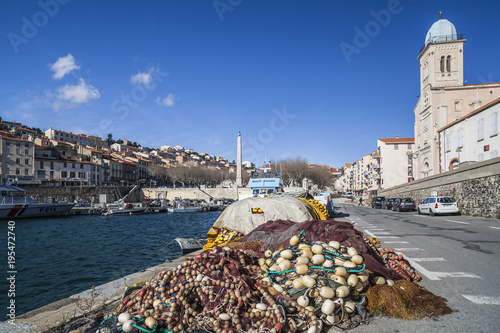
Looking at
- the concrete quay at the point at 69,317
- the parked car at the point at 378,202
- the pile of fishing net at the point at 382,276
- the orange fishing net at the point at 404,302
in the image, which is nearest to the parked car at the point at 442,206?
the parked car at the point at 378,202

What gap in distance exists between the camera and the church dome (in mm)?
43812

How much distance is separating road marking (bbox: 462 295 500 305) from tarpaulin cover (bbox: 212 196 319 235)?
17.5 feet

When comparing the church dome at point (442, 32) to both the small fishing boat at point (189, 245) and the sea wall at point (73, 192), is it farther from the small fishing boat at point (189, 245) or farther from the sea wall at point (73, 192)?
the sea wall at point (73, 192)

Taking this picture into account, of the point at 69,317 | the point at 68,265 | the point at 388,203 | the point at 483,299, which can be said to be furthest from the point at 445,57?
the point at 69,317

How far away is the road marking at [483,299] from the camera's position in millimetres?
4406

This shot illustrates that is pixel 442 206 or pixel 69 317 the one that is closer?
pixel 69 317

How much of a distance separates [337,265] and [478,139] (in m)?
31.3

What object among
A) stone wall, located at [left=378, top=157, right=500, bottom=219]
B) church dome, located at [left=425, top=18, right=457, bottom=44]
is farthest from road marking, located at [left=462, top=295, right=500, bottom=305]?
church dome, located at [left=425, top=18, right=457, bottom=44]

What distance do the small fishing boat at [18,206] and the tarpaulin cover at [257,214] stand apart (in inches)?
1596

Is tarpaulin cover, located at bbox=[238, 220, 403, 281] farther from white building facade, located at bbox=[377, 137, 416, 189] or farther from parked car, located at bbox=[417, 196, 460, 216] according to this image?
white building facade, located at bbox=[377, 137, 416, 189]

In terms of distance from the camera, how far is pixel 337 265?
430 centimetres

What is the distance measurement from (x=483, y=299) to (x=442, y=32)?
51.8 metres

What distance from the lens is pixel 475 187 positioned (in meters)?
20.9

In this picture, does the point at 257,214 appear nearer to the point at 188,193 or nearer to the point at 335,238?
the point at 335,238
